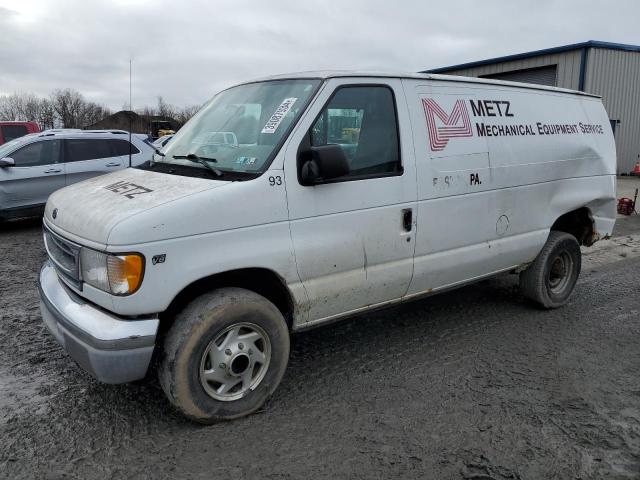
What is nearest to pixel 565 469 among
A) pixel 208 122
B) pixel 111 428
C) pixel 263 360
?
pixel 263 360

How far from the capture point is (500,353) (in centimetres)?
441

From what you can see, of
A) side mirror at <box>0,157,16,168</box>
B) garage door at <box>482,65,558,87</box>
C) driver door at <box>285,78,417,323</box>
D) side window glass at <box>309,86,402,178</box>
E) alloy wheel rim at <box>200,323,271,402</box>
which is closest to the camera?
alloy wheel rim at <box>200,323,271,402</box>

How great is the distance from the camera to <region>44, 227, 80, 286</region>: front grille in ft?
10.3

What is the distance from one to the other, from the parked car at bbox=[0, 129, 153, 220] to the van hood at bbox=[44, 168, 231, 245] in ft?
21.4

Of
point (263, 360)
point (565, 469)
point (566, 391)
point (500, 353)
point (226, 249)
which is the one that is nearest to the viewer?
point (565, 469)

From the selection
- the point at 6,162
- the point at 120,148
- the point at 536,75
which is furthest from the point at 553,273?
the point at 536,75

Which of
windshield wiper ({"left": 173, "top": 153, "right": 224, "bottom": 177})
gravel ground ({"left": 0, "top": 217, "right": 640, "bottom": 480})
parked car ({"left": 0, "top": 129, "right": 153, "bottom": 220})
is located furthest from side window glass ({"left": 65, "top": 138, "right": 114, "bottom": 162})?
windshield wiper ({"left": 173, "top": 153, "right": 224, "bottom": 177})

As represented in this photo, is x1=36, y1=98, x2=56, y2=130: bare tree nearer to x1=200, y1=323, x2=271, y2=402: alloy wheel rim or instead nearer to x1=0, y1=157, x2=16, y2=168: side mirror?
x1=0, y1=157, x2=16, y2=168: side mirror

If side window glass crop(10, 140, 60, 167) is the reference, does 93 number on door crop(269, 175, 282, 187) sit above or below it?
below

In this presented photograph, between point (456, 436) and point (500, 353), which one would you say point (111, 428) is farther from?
point (500, 353)

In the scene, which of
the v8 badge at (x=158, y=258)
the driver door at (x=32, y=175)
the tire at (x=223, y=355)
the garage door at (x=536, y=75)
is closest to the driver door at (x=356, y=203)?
the tire at (x=223, y=355)

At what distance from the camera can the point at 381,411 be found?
3477 mm

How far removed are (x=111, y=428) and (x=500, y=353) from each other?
2949 mm

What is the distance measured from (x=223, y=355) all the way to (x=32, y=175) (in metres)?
7.95
